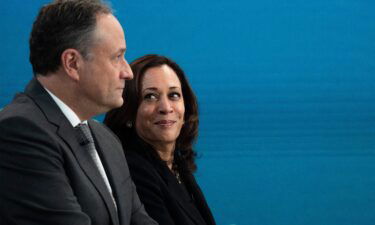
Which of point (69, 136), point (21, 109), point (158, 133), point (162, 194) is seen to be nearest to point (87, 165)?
point (69, 136)

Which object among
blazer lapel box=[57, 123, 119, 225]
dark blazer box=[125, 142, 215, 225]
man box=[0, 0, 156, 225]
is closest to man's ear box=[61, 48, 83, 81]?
man box=[0, 0, 156, 225]

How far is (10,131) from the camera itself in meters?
1.25

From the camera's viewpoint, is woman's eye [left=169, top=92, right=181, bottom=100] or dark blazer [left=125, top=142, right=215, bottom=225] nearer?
dark blazer [left=125, top=142, right=215, bottom=225]

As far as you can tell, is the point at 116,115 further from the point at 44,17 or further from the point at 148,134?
the point at 44,17

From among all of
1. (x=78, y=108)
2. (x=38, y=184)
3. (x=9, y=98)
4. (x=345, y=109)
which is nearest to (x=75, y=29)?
(x=78, y=108)

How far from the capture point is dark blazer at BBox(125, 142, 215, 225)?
6.05 ft

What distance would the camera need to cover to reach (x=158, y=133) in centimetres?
202

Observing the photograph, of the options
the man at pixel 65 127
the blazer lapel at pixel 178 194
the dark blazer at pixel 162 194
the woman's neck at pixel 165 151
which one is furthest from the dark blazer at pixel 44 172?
the woman's neck at pixel 165 151

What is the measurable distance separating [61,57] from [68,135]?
168 mm

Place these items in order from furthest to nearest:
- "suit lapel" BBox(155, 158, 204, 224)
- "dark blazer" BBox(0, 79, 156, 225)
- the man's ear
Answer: "suit lapel" BBox(155, 158, 204, 224), the man's ear, "dark blazer" BBox(0, 79, 156, 225)

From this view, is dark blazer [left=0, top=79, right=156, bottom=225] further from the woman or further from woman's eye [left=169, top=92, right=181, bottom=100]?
woman's eye [left=169, top=92, right=181, bottom=100]

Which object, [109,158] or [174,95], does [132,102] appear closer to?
[174,95]

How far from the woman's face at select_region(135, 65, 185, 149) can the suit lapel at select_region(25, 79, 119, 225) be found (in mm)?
658

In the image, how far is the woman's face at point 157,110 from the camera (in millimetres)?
2018
